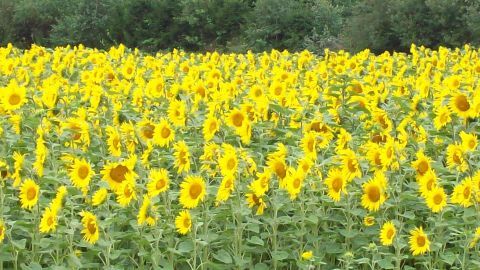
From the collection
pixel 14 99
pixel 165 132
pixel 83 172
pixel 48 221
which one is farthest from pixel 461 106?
pixel 14 99

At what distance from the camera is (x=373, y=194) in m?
3.50

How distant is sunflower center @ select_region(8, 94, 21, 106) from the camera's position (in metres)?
4.37

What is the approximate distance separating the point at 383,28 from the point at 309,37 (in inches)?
79.4

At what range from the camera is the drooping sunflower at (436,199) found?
3393 millimetres

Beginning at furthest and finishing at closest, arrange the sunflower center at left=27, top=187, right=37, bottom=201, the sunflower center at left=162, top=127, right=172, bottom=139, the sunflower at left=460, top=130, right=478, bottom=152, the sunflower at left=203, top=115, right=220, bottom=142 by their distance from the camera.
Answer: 1. the sunflower at left=203, top=115, right=220, bottom=142
2. the sunflower center at left=162, top=127, right=172, bottom=139
3. the sunflower at left=460, top=130, right=478, bottom=152
4. the sunflower center at left=27, top=187, right=37, bottom=201

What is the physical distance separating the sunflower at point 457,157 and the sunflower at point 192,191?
0.97 meters

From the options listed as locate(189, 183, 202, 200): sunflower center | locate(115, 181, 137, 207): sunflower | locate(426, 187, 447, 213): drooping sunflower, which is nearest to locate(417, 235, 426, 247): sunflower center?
locate(426, 187, 447, 213): drooping sunflower

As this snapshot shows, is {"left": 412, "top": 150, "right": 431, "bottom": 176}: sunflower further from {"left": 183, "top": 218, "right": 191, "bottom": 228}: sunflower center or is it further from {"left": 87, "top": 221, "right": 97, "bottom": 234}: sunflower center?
{"left": 87, "top": 221, "right": 97, "bottom": 234}: sunflower center

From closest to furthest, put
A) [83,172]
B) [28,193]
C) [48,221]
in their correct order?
[48,221] < [28,193] < [83,172]

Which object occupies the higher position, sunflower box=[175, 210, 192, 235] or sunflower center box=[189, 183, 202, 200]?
sunflower center box=[189, 183, 202, 200]

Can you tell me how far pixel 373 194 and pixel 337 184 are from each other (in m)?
0.14

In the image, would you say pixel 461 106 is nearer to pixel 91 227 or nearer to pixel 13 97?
pixel 91 227

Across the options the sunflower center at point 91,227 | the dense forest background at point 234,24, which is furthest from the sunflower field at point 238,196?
the dense forest background at point 234,24

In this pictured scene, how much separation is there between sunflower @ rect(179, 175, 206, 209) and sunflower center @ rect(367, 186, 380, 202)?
2.06ft
